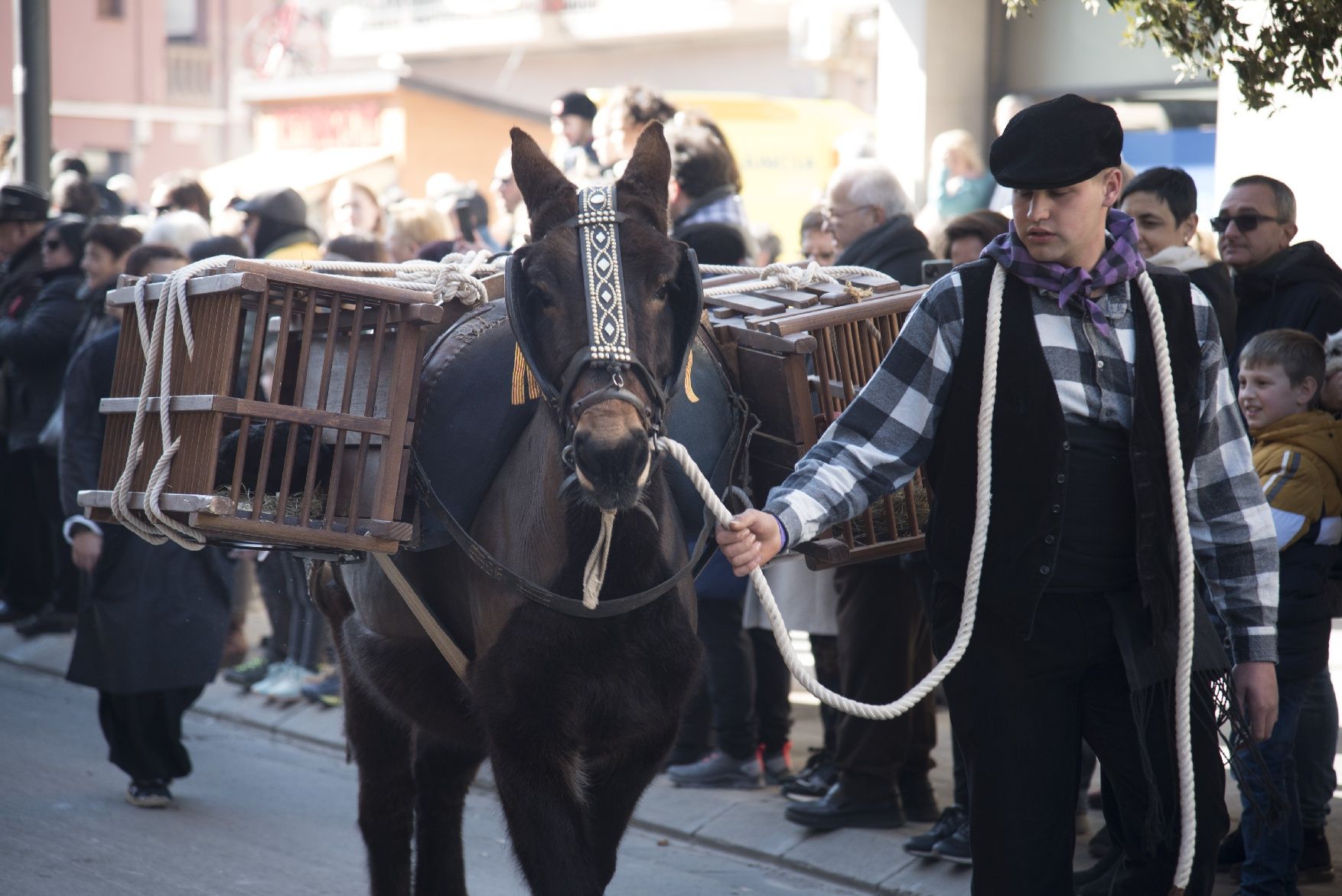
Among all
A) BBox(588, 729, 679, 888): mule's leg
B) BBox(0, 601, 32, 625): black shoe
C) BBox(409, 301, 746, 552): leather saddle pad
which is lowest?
BBox(0, 601, 32, 625): black shoe

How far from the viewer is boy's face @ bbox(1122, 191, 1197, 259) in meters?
5.60

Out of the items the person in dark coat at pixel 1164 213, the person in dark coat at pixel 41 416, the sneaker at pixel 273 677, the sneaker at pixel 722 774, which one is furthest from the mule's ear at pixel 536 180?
the person in dark coat at pixel 41 416

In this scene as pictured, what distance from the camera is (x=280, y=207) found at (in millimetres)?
9648

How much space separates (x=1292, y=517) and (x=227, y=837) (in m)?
4.02

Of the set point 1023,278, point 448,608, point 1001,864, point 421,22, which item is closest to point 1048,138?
point 1023,278

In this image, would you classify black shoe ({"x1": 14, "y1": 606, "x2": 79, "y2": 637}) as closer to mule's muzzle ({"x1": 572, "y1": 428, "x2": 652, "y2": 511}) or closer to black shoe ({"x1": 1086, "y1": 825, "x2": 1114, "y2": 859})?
black shoe ({"x1": 1086, "y1": 825, "x2": 1114, "y2": 859})

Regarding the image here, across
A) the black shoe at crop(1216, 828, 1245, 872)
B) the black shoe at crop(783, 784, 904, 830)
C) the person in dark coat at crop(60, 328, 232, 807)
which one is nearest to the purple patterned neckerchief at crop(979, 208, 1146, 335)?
the black shoe at crop(1216, 828, 1245, 872)

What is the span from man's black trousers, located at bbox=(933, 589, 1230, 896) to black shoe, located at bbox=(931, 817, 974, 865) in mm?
1944

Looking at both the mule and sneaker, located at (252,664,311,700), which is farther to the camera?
sneaker, located at (252,664,311,700)

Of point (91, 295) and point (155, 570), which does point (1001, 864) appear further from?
point (91, 295)

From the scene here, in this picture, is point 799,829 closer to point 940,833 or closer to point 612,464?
point 940,833

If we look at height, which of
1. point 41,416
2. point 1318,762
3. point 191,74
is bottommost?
point 1318,762

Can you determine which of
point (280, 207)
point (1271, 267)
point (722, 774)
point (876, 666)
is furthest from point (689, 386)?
point (280, 207)

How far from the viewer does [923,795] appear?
578cm
